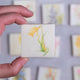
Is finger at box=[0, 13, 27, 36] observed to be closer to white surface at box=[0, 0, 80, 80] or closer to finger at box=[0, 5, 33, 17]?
finger at box=[0, 5, 33, 17]

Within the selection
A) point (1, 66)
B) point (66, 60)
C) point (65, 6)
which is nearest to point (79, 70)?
point (66, 60)

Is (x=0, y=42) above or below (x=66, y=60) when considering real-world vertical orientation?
above

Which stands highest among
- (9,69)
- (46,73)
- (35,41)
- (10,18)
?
(10,18)

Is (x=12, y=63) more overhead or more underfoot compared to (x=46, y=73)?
more overhead

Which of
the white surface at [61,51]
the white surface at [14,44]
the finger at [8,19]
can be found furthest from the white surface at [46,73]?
the finger at [8,19]

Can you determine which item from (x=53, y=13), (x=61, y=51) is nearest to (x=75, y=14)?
(x=53, y=13)

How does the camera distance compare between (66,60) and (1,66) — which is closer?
(1,66)

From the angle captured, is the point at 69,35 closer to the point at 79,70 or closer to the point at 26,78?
the point at 79,70

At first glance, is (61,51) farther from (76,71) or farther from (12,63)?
(12,63)

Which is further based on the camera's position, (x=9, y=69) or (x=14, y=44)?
(x=14, y=44)

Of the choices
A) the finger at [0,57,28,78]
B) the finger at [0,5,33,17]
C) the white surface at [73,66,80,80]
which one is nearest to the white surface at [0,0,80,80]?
the white surface at [73,66,80,80]

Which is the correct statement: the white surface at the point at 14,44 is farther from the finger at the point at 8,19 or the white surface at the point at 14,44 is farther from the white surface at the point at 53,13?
the finger at the point at 8,19
